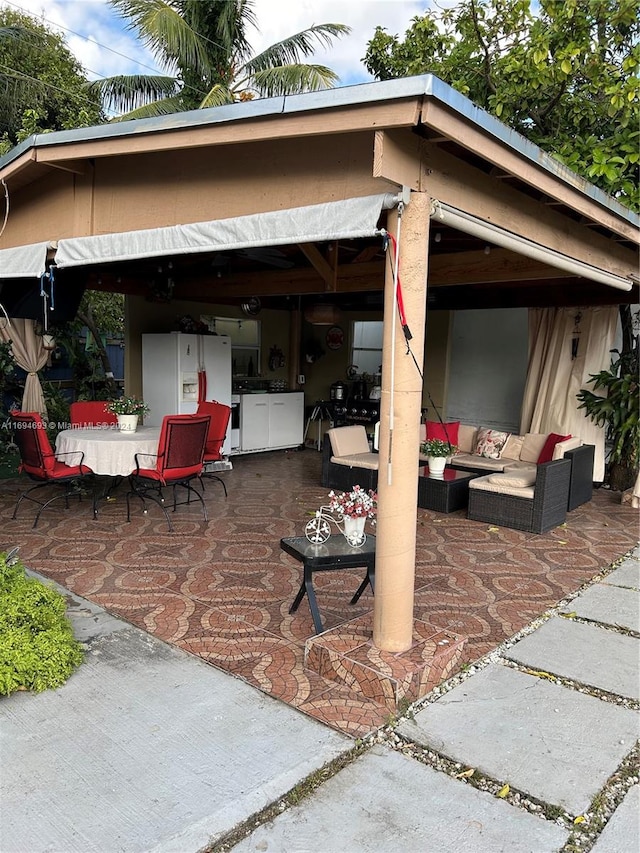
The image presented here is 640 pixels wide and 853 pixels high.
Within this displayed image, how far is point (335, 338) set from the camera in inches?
420

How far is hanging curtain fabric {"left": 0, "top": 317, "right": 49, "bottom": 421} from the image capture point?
24.4 feet

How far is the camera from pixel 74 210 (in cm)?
425

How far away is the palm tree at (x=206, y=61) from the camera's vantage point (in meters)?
11.1

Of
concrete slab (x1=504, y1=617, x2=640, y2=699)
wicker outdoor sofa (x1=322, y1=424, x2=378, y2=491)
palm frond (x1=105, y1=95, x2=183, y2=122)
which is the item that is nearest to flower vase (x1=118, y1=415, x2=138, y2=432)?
wicker outdoor sofa (x1=322, y1=424, x2=378, y2=491)

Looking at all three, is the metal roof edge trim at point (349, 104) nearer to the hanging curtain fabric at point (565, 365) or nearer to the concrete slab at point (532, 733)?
the concrete slab at point (532, 733)

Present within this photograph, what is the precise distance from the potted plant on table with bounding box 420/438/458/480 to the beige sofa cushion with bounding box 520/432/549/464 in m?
1.14

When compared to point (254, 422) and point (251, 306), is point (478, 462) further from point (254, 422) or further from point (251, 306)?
point (251, 306)

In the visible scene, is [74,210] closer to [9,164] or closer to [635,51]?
[9,164]

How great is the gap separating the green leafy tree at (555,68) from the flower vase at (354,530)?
4.93m

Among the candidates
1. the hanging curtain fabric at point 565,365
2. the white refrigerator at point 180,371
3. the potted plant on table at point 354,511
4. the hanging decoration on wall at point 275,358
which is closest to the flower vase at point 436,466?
the hanging curtain fabric at point 565,365

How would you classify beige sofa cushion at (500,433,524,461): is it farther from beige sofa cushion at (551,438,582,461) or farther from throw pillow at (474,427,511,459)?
beige sofa cushion at (551,438,582,461)

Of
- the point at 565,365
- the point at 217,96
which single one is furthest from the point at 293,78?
the point at 565,365

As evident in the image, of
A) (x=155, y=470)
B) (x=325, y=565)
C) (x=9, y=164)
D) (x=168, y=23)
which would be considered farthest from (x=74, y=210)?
(x=168, y=23)

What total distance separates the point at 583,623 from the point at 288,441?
22.7 feet
